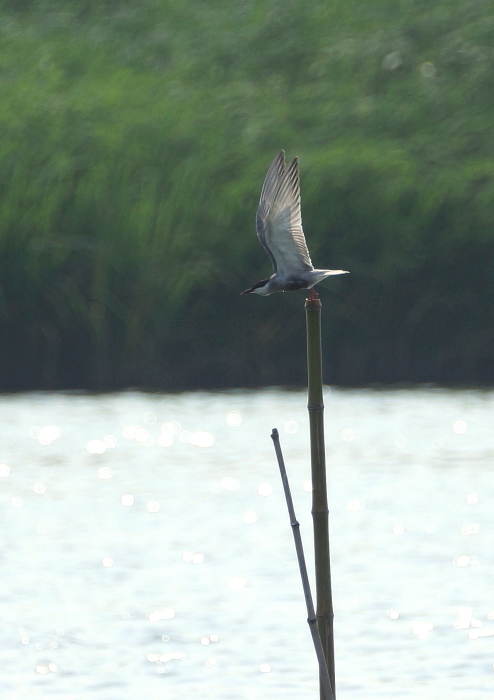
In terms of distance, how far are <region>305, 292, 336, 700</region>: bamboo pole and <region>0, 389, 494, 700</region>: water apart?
2.97m

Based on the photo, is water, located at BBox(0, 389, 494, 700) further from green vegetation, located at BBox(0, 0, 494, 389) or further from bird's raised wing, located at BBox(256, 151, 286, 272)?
bird's raised wing, located at BBox(256, 151, 286, 272)

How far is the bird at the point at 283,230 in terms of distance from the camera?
6.64m

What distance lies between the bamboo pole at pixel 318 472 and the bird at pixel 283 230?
0.26 m

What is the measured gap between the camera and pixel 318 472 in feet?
21.0

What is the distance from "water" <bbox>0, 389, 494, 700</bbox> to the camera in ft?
33.2

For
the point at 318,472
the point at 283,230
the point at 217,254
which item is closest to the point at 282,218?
the point at 283,230

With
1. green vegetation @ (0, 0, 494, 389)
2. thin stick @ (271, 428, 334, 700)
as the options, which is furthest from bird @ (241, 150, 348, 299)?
green vegetation @ (0, 0, 494, 389)

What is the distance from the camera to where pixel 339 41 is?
3041 centimetres

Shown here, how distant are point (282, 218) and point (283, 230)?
0.18ft

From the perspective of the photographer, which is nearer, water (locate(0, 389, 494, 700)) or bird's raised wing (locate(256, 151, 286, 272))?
Answer: bird's raised wing (locate(256, 151, 286, 272))

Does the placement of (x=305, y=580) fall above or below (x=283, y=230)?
below

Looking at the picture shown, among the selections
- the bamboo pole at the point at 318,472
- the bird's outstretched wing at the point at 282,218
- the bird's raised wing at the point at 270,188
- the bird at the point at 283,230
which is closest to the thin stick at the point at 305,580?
the bamboo pole at the point at 318,472

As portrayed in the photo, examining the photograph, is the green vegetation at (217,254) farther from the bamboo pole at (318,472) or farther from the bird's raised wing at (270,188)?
the bamboo pole at (318,472)

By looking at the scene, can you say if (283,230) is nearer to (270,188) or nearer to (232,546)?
(270,188)
